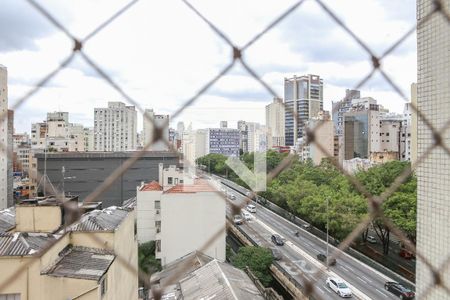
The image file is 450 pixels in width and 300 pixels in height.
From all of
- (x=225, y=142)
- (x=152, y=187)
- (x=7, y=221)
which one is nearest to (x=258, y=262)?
(x=225, y=142)

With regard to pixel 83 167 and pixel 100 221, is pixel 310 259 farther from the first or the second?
pixel 83 167

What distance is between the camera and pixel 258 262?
661 centimetres

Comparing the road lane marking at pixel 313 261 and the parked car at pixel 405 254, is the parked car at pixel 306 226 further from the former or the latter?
the parked car at pixel 405 254

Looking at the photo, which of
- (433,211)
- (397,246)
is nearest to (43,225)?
(433,211)

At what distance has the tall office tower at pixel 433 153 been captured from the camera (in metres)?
1.87

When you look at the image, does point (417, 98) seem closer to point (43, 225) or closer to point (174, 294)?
point (43, 225)

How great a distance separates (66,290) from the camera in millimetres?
2488

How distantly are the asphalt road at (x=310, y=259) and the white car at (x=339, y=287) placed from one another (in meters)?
0.08

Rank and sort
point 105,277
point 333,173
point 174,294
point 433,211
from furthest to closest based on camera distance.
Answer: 1. point 333,173
2. point 174,294
3. point 105,277
4. point 433,211

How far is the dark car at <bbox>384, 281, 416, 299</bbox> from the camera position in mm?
5695

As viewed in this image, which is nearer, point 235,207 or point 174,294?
point 235,207

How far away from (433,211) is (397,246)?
7.10 meters

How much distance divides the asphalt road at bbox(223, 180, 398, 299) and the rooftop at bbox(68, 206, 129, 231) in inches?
45.1

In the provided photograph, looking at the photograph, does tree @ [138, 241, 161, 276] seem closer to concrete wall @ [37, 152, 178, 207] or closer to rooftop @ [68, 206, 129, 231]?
concrete wall @ [37, 152, 178, 207]
